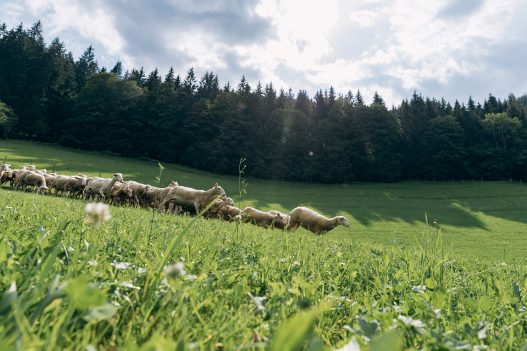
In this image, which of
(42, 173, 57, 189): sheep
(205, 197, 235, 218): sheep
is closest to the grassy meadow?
(205, 197, 235, 218): sheep

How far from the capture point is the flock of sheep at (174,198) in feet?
62.2

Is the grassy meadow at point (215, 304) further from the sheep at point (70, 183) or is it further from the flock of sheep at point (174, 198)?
the sheep at point (70, 183)

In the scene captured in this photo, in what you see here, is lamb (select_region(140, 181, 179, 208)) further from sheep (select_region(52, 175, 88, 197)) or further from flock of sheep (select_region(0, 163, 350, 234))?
sheep (select_region(52, 175, 88, 197))

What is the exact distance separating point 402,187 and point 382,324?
68.4 metres

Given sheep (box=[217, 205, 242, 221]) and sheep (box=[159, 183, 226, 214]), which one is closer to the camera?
sheep (box=[217, 205, 242, 221])

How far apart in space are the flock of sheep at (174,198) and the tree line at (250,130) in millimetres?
46521

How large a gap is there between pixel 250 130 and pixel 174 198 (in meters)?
57.6

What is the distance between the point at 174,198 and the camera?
20500mm

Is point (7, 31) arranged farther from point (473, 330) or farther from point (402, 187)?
point (473, 330)

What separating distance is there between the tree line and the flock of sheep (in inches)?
1832

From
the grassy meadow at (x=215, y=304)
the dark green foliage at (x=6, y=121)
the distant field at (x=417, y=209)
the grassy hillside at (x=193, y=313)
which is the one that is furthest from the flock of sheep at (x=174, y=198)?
the dark green foliage at (x=6, y=121)

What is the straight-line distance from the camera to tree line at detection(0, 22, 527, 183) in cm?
7144

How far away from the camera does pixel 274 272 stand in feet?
9.45

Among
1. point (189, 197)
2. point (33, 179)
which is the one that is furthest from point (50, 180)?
point (189, 197)
